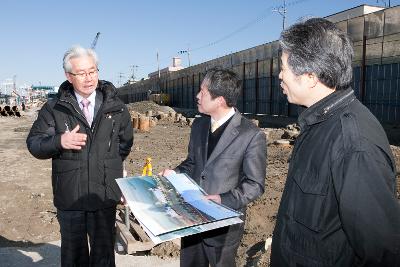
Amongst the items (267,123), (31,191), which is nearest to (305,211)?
(31,191)

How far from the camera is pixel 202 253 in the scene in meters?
2.85

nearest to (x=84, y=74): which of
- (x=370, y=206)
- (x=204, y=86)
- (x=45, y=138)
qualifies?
(x=45, y=138)

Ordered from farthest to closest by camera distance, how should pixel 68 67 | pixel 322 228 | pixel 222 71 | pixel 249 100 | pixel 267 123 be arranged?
1. pixel 249 100
2. pixel 267 123
3. pixel 68 67
4. pixel 222 71
5. pixel 322 228

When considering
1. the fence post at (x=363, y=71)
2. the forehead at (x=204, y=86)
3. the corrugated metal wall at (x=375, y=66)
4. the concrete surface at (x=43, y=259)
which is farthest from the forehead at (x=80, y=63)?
the fence post at (x=363, y=71)

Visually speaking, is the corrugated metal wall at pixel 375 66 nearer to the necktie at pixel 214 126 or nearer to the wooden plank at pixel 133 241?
the wooden plank at pixel 133 241

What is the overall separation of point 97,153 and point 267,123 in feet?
76.5

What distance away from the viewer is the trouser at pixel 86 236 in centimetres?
308

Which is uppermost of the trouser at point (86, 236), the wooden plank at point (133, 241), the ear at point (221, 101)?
the ear at point (221, 101)

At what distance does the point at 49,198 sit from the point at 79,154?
5045mm

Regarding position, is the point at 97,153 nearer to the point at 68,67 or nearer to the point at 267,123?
the point at 68,67

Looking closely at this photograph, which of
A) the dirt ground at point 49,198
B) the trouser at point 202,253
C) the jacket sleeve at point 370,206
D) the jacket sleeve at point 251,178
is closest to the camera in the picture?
the jacket sleeve at point 370,206

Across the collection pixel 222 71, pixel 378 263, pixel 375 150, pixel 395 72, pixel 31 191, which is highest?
pixel 395 72

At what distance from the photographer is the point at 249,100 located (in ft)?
98.3

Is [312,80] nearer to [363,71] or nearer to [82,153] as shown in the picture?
[82,153]
